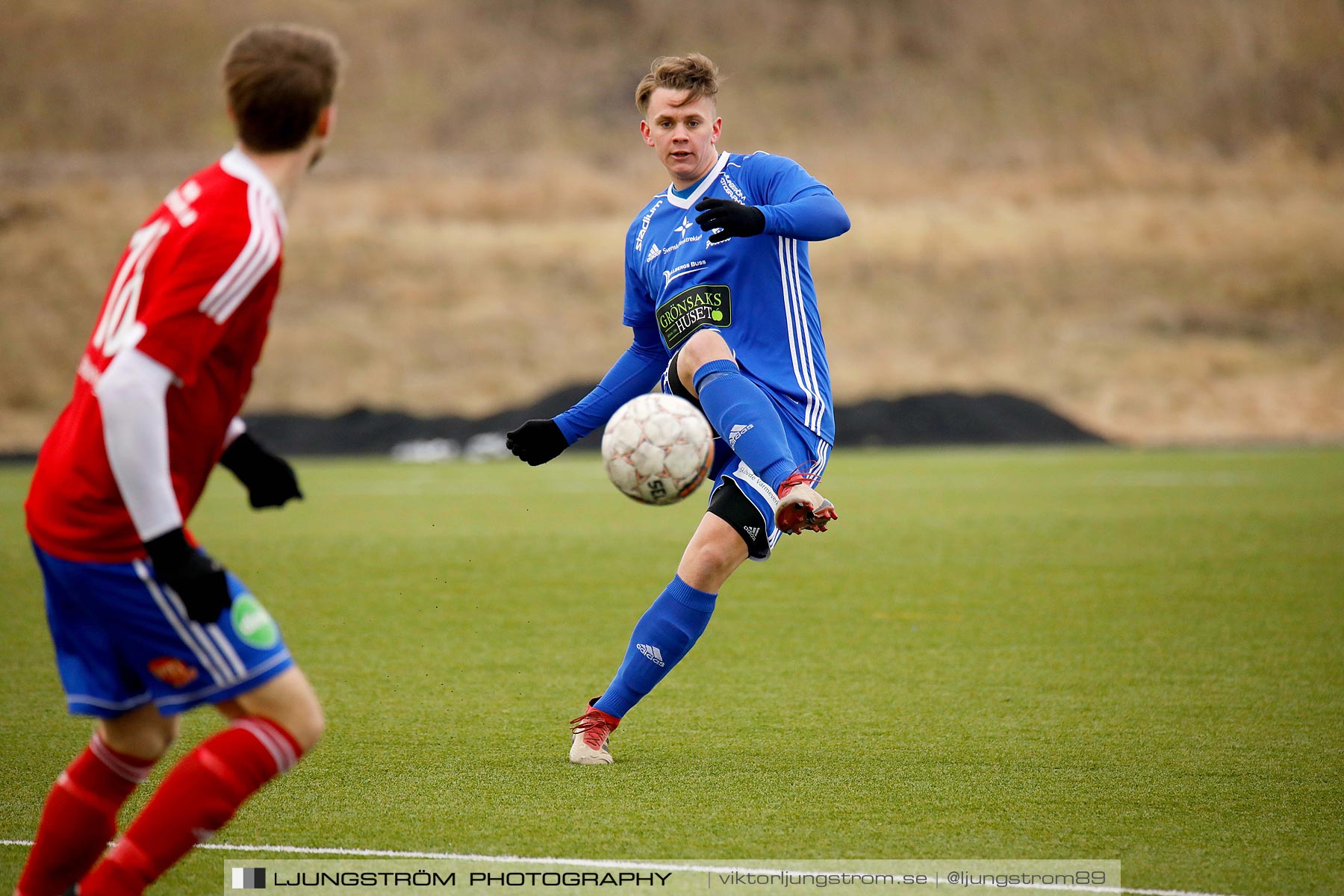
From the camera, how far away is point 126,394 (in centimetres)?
237

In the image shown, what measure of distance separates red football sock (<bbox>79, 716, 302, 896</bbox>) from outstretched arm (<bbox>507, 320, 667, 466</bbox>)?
1.84 m

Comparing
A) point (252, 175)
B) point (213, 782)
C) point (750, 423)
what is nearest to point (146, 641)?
point (213, 782)

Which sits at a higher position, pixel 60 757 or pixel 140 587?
pixel 140 587

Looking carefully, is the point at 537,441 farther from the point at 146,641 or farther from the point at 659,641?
A: the point at 146,641

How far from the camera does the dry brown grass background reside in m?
29.4

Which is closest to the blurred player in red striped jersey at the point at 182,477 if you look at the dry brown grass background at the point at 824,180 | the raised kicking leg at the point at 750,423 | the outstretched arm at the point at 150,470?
the outstretched arm at the point at 150,470

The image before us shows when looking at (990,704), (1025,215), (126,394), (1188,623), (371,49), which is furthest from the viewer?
(371,49)

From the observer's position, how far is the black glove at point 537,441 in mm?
4281

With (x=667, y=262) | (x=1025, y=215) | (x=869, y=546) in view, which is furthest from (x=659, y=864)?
(x=1025, y=215)

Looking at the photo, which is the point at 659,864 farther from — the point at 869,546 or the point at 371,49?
the point at 371,49

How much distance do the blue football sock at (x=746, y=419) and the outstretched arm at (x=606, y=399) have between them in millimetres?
399

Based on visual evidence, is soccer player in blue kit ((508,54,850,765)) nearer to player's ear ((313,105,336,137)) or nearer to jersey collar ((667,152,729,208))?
jersey collar ((667,152,729,208))

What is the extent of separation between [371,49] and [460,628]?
32.9 metres

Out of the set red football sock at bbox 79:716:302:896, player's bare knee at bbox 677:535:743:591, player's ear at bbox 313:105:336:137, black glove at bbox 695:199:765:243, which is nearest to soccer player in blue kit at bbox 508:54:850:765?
player's bare knee at bbox 677:535:743:591
